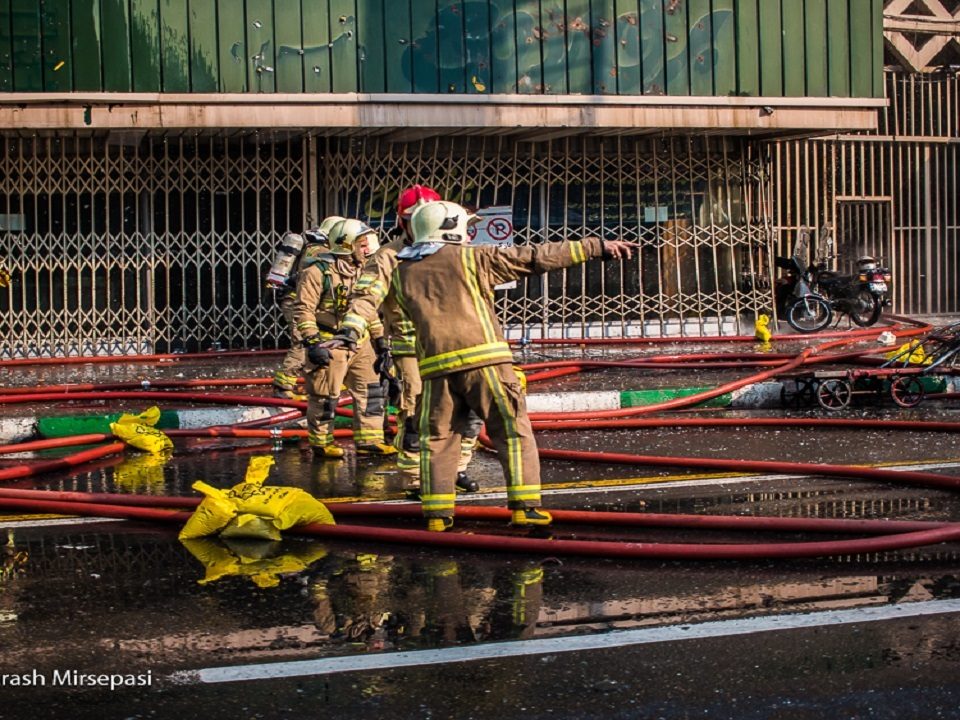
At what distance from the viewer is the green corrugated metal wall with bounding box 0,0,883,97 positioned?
15609 millimetres

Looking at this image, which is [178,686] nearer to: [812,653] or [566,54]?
[812,653]

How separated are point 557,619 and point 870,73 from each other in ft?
46.1

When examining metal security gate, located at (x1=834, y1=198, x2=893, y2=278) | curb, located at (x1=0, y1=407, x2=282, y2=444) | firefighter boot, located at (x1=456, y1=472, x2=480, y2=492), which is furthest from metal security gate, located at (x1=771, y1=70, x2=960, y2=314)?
firefighter boot, located at (x1=456, y1=472, x2=480, y2=492)

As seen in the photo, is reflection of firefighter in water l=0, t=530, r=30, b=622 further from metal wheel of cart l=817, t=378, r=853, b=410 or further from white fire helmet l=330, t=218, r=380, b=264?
metal wheel of cart l=817, t=378, r=853, b=410

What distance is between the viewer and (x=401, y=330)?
9055mm

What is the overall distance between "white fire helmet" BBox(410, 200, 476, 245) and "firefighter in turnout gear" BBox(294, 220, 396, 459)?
276 cm

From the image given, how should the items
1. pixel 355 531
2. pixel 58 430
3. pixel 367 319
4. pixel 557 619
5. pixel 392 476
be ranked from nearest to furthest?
pixel 557 619, pixel 355 531, pixel 367 319, pixel 392 476, pixel 58 430

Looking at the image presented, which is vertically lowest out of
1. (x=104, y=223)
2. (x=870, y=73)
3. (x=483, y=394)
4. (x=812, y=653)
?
(x=812, y=653)

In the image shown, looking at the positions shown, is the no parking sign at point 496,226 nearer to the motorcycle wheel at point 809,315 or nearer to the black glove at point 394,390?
the motorcycle wheel at point 809,315

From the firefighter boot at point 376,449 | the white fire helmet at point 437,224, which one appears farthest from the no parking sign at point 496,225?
the white fire helmet at point 437,224

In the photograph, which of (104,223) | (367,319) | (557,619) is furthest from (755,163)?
(557,619)

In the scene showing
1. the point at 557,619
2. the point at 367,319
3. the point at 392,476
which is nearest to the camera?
the point at 557,619

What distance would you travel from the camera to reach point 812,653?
5.04 meters

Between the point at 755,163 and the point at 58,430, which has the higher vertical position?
the point at 755,163
